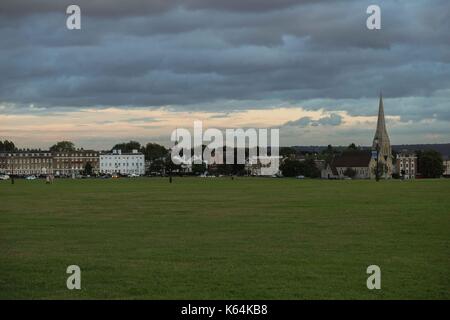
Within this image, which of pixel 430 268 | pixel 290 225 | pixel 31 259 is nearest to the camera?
pixel 430 268

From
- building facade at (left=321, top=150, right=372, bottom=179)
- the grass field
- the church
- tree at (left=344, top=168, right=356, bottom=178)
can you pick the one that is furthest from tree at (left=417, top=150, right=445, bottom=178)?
the grass field

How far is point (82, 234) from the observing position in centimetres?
2189

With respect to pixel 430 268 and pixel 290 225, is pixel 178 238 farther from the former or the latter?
pixel 430 268

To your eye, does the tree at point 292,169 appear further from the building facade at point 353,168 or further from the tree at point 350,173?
the tree at point 350,173

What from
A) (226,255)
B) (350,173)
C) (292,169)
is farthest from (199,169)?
(226,255)

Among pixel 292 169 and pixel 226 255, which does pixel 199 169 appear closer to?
pixel 292 169

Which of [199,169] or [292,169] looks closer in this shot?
[292,169]

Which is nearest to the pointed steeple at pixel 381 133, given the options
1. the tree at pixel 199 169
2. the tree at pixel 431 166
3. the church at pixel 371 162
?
the church at pixel 371 162

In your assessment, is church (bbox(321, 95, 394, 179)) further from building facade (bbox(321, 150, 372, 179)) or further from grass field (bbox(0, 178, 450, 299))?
grass field (bbox(0, 178, 450, 299))

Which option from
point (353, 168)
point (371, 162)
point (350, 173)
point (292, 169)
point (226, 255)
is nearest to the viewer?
point (226, 255)

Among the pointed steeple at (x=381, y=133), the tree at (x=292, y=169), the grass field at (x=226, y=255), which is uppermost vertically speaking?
the pointed steeple at (x=381, y=133)

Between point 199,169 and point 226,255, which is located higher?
point 199,169

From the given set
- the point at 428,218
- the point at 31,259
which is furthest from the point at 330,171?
the point at 31,259
